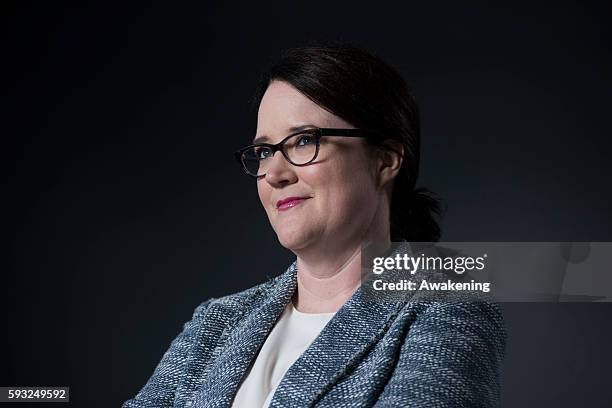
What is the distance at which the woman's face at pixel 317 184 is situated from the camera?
1.45 meters

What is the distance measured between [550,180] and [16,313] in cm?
196

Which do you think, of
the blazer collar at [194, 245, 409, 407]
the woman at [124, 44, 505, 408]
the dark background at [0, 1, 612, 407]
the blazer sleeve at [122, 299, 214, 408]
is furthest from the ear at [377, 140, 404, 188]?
the dark background at [0, 1, 612, 407]

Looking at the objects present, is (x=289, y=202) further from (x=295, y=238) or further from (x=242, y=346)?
(x=242, y=346)

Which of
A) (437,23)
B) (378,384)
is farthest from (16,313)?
(378,384)

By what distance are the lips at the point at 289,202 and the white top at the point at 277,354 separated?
215 mm

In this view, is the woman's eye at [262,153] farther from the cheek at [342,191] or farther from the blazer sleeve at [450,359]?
the blazer sleeve at [450,359]

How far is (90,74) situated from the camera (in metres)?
3.29

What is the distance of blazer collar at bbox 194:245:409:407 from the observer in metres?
1.39

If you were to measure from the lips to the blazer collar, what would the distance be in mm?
188

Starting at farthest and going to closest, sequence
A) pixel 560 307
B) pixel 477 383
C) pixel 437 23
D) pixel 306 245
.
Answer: pixel 437 23 → pixel 560 307 → pixel 306 245 → pixel 477 383

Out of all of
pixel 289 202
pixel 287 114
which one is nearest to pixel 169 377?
pixel 289 202

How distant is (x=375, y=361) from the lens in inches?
54.2

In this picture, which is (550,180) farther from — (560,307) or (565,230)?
(560,307)

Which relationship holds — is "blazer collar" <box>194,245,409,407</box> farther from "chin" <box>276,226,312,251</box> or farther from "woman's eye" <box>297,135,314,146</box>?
"woman's eye" <box>297,135,314,146</box>
